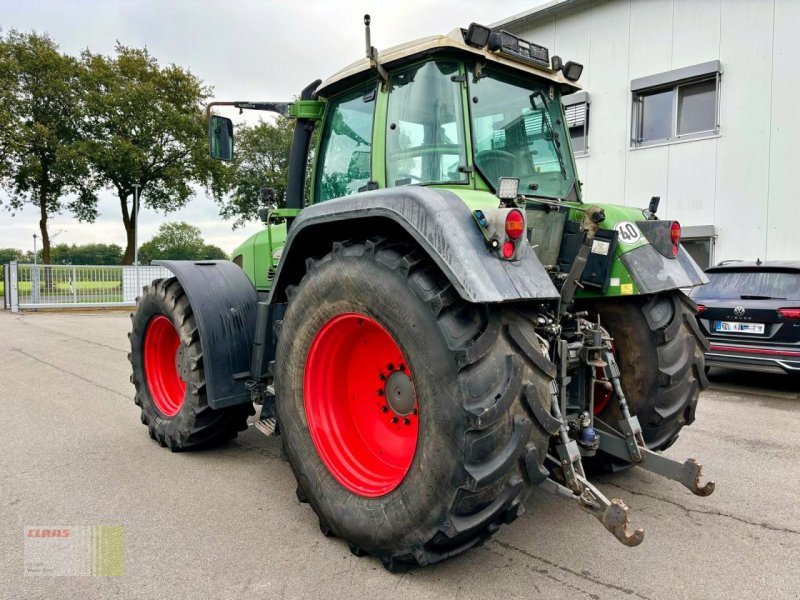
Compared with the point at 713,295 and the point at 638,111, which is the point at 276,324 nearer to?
the point at 713,295

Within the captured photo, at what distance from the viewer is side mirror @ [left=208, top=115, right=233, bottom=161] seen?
3.88 metres

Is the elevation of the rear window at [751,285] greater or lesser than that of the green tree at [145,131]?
lesser

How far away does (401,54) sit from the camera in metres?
3.05

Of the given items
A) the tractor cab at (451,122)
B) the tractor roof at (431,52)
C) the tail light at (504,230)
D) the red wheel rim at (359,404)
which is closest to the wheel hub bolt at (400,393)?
the red wheel rim at (359,404)

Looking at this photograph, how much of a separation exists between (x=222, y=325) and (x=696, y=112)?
9900 millimetres

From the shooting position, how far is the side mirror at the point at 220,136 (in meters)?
3.88

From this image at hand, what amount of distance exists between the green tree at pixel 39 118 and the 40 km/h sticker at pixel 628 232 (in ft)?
78.0

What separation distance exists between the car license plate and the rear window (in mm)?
312

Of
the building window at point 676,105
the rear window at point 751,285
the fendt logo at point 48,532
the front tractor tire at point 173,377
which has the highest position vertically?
the building window at point 676,105

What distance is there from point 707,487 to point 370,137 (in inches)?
99.2

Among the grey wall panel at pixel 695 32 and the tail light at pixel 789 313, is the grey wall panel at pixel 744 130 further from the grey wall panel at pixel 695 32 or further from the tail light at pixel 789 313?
the tail light at pixel 789 313

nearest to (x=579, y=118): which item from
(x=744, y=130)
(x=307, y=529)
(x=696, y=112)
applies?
(x=696, y=112)

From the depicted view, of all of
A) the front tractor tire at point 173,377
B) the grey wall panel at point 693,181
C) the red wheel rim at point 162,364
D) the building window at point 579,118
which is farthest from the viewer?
the building window at point 579,118

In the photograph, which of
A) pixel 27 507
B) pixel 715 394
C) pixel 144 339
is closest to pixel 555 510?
pixel 27 507
